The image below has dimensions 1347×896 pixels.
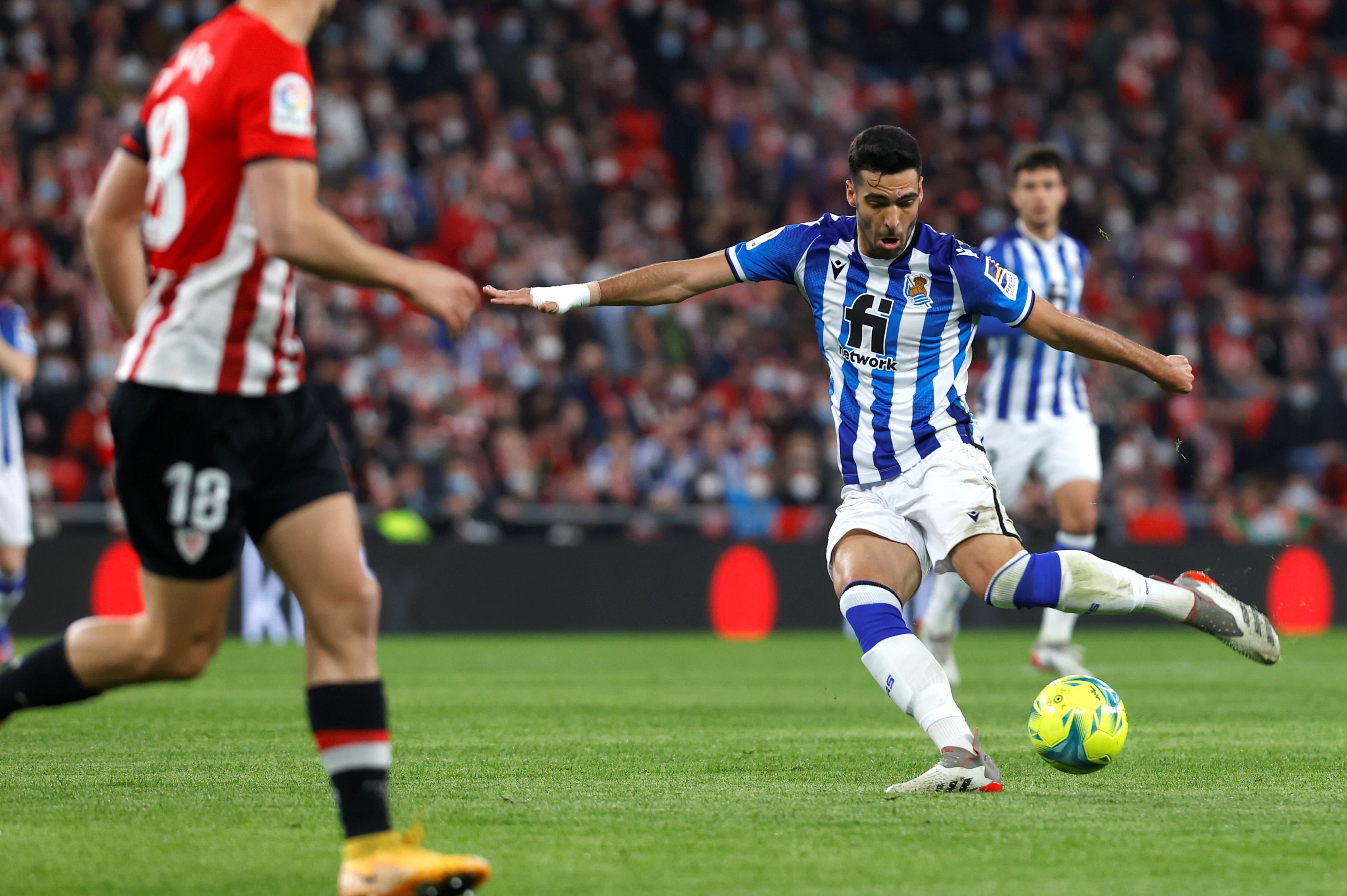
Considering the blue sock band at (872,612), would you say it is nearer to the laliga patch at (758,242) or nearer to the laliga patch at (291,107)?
→ the laliga patch at (758,242)

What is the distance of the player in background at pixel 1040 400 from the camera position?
9711 millimetres

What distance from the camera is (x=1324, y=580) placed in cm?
1727

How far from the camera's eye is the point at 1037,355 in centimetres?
987

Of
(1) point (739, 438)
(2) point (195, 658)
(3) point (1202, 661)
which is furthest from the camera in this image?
(1) point (739, 438)

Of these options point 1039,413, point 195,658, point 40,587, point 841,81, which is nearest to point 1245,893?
point 195,658

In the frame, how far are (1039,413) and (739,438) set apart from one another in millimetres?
7483

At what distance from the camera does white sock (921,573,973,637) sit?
376 inches

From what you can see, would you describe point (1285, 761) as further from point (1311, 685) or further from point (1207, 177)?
point (1207, 177)

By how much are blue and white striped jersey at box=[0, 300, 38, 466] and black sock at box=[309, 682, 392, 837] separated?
7.11m

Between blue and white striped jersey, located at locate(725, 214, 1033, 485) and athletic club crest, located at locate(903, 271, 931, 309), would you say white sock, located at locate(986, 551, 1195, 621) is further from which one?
athletic club crest, located at locate(903, 271, 931, 309)

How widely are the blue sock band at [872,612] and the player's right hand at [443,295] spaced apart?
7.69 ft

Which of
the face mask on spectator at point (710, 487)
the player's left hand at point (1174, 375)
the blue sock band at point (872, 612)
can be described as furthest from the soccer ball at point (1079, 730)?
the face mask on spectator at point (710, 487)

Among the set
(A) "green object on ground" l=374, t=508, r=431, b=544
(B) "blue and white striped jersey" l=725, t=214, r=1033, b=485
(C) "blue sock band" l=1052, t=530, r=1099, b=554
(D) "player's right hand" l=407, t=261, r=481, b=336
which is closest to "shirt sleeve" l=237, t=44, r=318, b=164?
(D) "player's right hand" l=407, t=261, r=481, b=336

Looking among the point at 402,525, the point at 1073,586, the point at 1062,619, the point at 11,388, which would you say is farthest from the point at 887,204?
the point at 402,525
